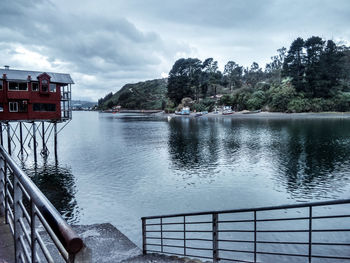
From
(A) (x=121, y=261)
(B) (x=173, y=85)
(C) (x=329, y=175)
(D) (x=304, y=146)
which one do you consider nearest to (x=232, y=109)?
(B) (x=173, y=85)

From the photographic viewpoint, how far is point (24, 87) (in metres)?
33.9

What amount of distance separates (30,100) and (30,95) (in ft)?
2.17

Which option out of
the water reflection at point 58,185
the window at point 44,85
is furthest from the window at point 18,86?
the water reflection at point 58,185

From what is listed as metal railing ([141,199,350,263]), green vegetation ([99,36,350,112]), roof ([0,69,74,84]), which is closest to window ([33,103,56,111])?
roof ([0,69,74,84])

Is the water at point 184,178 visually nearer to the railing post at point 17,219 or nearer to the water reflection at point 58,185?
the water reflection at point 58,185

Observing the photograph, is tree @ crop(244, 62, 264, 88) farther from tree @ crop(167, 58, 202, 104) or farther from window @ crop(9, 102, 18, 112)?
window @ crop(9, 102, 18, 112)

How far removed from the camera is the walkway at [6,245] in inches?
126

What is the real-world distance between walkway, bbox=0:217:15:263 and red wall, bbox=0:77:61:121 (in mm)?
33841

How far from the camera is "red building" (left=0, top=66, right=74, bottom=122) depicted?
3278 centimetres

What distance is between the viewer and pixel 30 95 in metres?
34.2

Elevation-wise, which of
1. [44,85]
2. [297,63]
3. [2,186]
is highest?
[297,63]

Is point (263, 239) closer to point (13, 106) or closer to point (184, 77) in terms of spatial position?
point (13, 106)

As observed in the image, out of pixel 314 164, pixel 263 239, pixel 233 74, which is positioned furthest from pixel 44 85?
pixel 233 74

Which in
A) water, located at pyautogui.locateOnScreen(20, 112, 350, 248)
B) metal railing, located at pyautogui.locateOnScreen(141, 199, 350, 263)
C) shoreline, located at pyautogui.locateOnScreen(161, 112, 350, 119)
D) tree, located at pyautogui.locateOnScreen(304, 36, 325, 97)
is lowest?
metal railing, located at pyautogui.locateOnScreen(141, 199, 350, 263)
